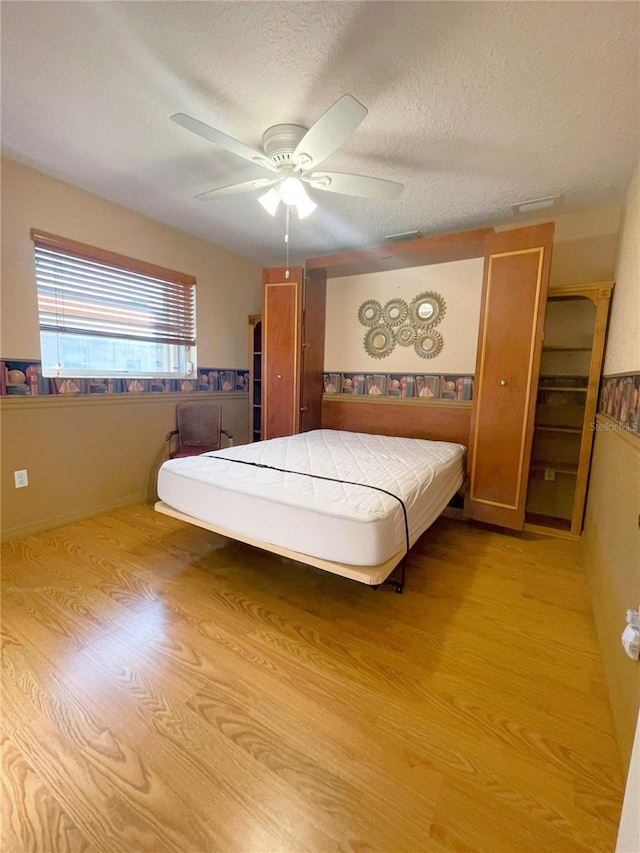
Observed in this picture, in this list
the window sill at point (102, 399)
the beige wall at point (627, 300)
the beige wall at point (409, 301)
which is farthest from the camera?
the beige wall at point (409, 301)

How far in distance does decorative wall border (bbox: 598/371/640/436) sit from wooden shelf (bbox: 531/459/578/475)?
0.56 metres

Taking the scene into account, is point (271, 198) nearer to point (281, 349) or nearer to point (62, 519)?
point (281, 349)

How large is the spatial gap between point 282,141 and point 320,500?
192 cm

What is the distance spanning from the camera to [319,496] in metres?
1.72

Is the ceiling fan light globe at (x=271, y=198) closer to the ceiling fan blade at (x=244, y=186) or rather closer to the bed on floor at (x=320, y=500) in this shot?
the ceiling fan blade at (x=244, y=186)

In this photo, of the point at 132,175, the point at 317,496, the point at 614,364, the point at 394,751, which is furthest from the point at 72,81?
the point at 614,364

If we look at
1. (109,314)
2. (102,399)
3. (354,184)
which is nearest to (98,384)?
(102,399)

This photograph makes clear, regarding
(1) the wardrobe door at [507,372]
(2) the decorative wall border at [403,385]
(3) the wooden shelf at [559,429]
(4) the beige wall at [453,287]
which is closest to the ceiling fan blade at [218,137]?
(1) the wardrobe door at [507,372]

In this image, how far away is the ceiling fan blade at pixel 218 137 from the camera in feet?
4.86

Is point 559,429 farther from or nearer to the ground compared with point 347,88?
nearer to the ground

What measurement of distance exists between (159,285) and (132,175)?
0.96m

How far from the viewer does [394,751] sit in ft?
3.78

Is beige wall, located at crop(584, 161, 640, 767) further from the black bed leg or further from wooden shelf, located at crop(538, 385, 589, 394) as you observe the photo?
the black bed leg

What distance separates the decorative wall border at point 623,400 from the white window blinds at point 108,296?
3.41 metres
